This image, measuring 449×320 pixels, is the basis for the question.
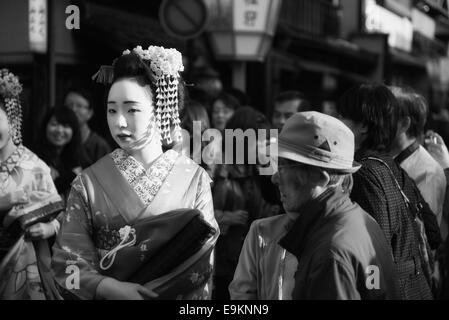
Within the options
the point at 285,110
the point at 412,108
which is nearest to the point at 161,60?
the point at 412,108

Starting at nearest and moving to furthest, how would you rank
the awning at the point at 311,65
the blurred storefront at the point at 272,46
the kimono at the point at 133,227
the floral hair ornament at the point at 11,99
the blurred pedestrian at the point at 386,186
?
1. the kimono at the point at 133,227
2. the blurred pedestrian at the point at 386,186
3. the floral hair ornament at the point at 11,99
4. the blurred storefront at the point at 272,46
5. the awning at the point at 311,65

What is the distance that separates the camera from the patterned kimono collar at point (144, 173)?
11.5ft

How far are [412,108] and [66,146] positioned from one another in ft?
8.26

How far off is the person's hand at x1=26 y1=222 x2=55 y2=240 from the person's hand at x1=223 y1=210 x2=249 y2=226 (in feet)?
4.58

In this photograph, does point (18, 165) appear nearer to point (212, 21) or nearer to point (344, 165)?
Result: point (344, 165)

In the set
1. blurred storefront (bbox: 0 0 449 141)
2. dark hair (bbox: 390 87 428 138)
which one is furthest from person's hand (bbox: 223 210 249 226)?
blurred storefront (bbox: 0 0 449 141)

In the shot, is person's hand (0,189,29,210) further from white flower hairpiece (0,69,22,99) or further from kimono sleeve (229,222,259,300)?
kimono sleeve (229,222,259,300)

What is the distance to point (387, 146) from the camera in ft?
13.0

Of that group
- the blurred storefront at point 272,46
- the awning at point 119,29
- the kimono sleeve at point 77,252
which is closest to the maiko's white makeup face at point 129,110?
the kimono sleeve at point 77,252

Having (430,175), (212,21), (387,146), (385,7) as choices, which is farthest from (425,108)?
(385,7)

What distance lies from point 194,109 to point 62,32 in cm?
315

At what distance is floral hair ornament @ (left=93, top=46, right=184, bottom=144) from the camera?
3.54 metres

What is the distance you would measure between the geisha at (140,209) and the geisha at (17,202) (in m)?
1.07

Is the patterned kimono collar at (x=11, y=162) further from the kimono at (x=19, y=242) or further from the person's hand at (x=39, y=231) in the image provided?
the person's hand at (x=39, y=231)
